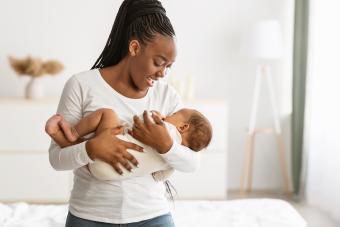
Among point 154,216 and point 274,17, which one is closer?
point 154,216

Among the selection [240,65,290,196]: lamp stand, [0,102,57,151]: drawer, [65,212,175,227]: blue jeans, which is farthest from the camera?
[240,65,290,196]: lamp stand

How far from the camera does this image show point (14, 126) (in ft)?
14.1

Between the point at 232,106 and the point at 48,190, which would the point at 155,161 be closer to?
the point at 48,190

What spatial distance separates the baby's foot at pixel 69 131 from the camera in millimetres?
1589

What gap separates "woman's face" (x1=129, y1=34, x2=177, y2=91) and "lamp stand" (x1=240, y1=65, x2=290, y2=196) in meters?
3.10

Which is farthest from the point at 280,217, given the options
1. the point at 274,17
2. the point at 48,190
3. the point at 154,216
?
the point at 274,17

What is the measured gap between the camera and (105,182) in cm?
165

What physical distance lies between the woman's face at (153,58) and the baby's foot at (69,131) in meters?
0.24

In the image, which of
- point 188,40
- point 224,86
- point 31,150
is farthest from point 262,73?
point 31,150

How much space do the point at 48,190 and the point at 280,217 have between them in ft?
7.79

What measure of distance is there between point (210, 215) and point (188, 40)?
252 cm

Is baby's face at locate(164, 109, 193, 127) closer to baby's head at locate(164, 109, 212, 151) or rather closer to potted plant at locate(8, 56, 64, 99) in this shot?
baby's head at locate(164, 109, 212, 151)

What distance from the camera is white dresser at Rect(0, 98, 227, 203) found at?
430 centimetres

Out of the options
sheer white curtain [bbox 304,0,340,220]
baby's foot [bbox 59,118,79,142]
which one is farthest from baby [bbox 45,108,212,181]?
sheer white curtain [bbox 304,0,340,220]
